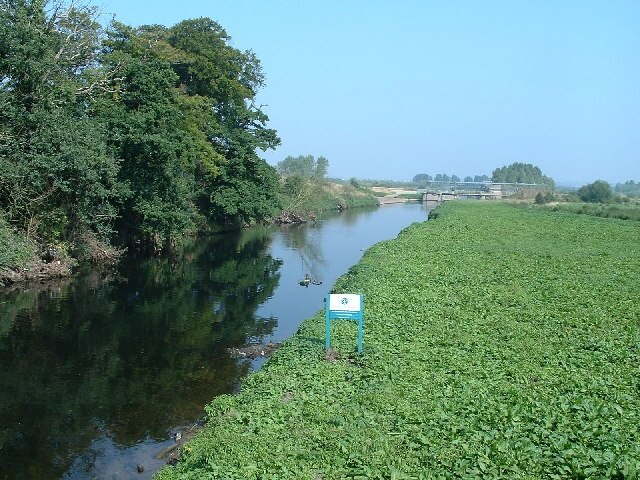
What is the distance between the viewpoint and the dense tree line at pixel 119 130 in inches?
1061

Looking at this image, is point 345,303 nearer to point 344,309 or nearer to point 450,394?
point 344,309

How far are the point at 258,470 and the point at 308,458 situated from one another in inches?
30.8

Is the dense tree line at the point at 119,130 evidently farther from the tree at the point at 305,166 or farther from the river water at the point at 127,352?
the tree at the point at 305,166

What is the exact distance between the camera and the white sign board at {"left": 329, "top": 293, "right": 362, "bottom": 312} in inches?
560

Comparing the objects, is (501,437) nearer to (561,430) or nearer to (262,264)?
(561,430)

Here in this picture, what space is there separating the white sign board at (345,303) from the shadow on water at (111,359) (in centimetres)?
374

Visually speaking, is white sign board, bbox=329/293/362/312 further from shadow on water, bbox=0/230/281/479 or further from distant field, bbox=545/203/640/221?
distant field, bbox=545/203/640/221

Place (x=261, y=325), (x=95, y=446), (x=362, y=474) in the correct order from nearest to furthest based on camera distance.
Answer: (x=362, y=474)
(x=95, y=446)
(x=261, y=325)

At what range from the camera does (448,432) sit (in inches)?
371

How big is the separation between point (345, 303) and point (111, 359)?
8.08 meters

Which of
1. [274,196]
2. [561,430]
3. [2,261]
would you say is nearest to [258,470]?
[561,430]

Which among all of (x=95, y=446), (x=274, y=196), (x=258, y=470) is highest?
(x=274, y=196)

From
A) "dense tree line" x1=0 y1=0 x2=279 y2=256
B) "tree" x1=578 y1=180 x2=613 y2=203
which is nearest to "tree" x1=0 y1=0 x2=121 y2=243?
"dense tree line" x1=0 y1=0 x2=279 y2=256

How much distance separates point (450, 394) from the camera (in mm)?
11203
